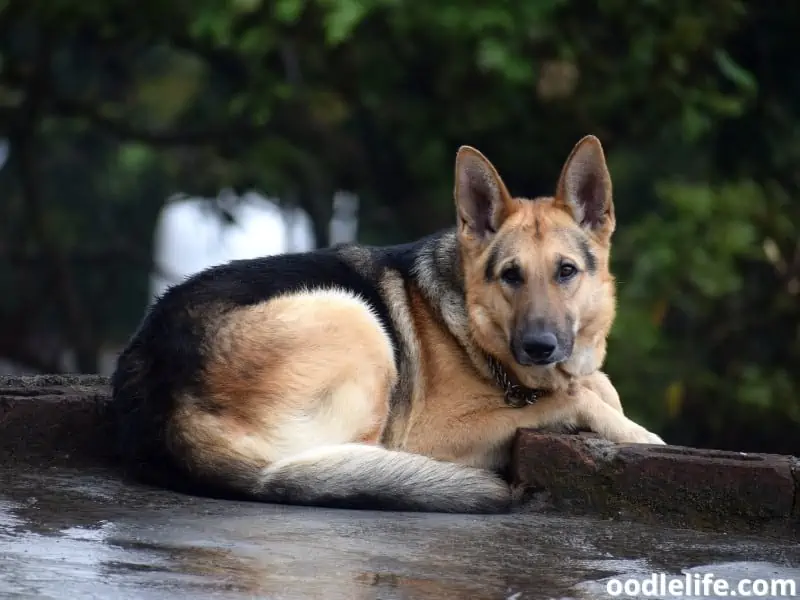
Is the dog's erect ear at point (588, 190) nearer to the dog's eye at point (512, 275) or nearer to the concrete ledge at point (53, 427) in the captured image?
the dog's eye at point (512, 275)

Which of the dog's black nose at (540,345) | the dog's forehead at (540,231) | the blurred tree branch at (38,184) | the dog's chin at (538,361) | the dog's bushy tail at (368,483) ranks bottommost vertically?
the dog's bushy tail at (368,483)

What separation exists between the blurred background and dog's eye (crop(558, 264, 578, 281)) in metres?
3.73

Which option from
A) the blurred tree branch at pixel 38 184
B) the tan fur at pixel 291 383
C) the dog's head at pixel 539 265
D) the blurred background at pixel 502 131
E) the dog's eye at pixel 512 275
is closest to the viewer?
the tan fur at pixel 291 383

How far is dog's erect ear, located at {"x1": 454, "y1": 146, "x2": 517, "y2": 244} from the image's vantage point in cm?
603

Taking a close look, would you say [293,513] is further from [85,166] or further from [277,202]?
[85,166]

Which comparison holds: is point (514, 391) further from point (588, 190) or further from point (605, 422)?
point (588, 190)

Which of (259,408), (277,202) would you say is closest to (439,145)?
(277,202)

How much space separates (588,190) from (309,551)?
2573 millimetres

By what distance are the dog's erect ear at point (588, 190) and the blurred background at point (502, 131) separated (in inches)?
134

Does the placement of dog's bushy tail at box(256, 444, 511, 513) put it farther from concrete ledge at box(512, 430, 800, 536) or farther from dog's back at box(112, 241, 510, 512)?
concrete ledge at box(512, 430, 800, 536)

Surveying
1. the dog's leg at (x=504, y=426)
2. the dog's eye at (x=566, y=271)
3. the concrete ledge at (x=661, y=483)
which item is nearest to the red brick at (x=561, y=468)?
the concrete ledge at (x=661, y=483)

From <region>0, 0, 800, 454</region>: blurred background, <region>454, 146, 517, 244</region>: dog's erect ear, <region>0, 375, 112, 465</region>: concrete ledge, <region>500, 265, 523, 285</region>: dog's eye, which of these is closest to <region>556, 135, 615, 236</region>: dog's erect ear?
<region>454, 146, 517, 244</region>: dog's erect ear

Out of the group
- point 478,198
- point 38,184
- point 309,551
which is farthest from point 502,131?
point 309,551

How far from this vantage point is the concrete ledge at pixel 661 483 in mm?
5195
